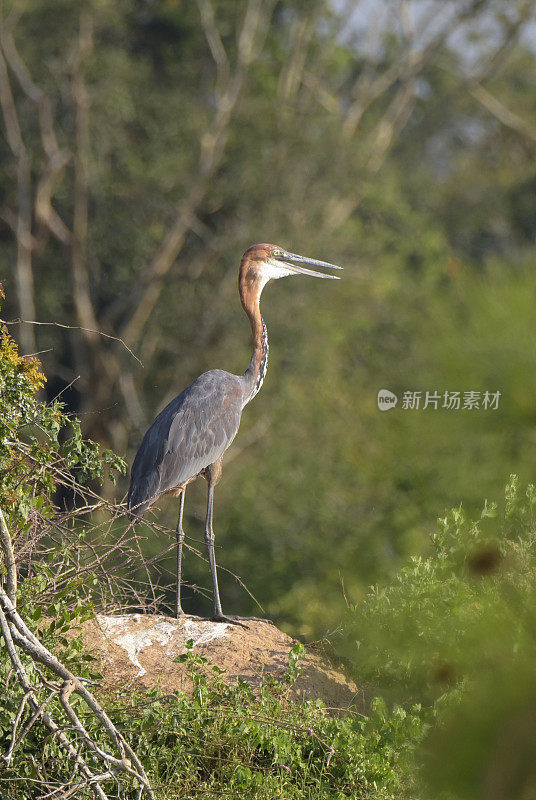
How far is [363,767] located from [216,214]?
14143mm

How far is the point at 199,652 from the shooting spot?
6109 mm

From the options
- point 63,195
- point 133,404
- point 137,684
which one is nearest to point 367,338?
point 133,404

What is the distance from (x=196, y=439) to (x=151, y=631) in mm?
1433

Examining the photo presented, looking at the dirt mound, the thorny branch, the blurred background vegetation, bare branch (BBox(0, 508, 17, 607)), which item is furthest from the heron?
the blurred background vegetation

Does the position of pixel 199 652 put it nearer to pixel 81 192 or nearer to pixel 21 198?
pixel 21 198

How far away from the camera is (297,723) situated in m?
5.13

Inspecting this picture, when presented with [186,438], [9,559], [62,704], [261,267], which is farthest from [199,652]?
[261,267]

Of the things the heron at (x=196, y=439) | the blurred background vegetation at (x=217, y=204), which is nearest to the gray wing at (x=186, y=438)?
the heron at (x=196, y=439)

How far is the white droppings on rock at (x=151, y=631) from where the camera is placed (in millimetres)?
6137

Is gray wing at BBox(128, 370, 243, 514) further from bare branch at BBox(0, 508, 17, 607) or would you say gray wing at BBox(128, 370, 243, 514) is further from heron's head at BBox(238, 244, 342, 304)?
bare branch at BBox(0, 508, 17, 607)

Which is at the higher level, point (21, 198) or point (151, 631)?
point (21, 198)
